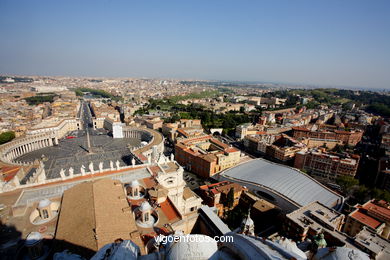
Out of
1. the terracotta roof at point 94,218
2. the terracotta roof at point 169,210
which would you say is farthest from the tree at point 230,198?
the terracotta roof at point 94,218

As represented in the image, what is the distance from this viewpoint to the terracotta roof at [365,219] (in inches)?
953

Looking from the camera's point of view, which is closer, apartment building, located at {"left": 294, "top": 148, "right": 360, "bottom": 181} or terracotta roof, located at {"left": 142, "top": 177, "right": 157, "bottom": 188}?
terracotta roof, located at {"left": 142, "top": 177, "right": 157, "bottom": 188}

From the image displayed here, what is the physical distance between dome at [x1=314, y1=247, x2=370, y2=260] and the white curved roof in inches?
1025

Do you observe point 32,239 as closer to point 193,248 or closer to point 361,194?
point 193,248

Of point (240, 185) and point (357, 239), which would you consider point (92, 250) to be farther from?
point (240, 185)

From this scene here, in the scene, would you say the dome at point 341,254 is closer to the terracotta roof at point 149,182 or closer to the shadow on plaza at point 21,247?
the shadow on plaza at point 21,247

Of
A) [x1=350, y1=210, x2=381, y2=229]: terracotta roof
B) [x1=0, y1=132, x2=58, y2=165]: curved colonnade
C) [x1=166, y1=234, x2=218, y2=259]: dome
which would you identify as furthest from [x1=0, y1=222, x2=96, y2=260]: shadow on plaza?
[x1=0, y1=132, x2=58, y2=165]: curved colonnade

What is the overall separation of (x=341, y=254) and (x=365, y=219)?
26.8m

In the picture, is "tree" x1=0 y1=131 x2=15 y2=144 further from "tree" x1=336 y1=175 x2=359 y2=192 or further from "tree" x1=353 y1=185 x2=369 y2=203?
"tree" x1=353 y1=185 x2=369 y2=203

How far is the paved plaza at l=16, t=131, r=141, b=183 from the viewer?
142ft

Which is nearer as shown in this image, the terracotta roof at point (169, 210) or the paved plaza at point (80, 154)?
the terracotta roof at point (169, 210)

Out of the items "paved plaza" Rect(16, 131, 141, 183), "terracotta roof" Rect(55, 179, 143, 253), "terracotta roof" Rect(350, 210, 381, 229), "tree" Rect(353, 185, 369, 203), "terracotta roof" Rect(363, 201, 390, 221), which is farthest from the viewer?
"paved plaza" Rect(16, 131, 141, 183)

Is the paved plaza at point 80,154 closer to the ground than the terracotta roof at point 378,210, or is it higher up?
closer to the ground

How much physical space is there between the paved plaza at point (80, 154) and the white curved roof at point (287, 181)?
24.6 meters
